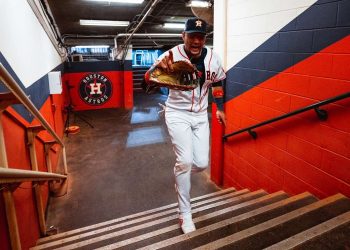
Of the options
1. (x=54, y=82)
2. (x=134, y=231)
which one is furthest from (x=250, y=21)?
(x=54, y=82)

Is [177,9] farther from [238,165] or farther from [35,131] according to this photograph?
[35,131]

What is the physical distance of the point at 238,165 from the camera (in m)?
3.66

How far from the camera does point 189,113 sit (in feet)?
8.31

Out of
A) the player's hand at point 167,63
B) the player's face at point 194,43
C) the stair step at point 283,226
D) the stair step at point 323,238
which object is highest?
the player's face at point 194,43

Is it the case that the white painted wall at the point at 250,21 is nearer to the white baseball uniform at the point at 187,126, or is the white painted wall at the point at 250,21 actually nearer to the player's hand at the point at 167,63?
the white baseball uniform at the point at 187,126

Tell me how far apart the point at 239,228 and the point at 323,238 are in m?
0.67

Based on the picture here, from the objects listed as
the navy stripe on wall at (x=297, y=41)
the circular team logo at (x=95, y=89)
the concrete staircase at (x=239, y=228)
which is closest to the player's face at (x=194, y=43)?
the navy stripe on wall at (x=297, y=41)

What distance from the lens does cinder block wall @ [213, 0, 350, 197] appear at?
2.12m

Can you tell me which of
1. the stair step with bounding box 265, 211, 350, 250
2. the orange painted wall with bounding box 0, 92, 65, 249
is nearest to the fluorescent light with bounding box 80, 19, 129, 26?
the orange painted wall with bounding box 0, 92, 65, 249

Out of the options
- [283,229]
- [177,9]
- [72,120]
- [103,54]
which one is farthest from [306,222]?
[103,54]

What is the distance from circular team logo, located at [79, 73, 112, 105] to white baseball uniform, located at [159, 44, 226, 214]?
8201 millimetres

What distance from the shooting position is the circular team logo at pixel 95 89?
1004 centimetres

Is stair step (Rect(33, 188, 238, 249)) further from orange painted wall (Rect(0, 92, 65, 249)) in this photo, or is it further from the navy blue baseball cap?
the navy blue baseball cap

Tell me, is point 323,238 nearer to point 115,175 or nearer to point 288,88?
point 288,88
